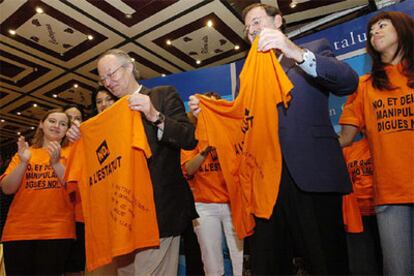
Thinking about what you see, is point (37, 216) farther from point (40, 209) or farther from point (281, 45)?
point (281, 45)

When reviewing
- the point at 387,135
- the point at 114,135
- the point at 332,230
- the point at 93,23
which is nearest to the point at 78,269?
the point at 114,135

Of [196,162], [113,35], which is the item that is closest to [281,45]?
[196,162]

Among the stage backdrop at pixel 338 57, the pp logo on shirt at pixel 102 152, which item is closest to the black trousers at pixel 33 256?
the pp logo on shirt at pixel 102 152

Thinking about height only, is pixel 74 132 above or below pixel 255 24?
below

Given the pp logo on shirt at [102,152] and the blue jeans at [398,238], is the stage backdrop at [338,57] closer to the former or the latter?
the blue jeans at [398,238]

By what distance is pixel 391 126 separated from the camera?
74.1 inches

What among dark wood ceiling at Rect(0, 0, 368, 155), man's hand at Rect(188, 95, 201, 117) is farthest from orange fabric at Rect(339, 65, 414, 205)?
dark wood ceiling at Rect(0, 0, 368, 155)

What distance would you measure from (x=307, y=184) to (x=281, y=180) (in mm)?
112

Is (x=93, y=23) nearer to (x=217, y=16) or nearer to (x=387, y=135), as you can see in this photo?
(x=217, y=16)

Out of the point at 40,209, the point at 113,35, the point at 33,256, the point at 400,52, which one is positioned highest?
the point at 113,35

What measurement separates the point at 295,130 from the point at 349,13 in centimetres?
388

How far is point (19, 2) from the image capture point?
5.32 m

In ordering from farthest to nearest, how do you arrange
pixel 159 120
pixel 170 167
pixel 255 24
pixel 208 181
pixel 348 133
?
1. pixel 208 181
2. pixel 348 133
3. pixel 170 167
4. pixel 159 120
5. pixel 255 24

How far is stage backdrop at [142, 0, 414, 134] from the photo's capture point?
3.47 m
